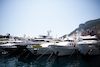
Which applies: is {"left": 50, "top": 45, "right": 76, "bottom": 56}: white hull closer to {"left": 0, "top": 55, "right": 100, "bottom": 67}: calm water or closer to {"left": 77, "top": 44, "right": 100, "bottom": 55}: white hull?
{"left": 0, "top": 55, "right": 100, "bottom": 67}: calm water

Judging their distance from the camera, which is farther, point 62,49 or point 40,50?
point 40,50

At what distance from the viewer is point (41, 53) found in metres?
20.6

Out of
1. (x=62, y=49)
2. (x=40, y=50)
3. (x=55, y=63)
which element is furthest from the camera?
(x=40, y=50)

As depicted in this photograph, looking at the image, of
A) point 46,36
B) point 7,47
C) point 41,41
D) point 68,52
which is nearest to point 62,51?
point 68,52

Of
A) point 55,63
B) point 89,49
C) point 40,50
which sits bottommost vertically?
point 55,63

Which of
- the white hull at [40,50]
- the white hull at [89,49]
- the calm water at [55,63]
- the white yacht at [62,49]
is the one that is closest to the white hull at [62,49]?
the white yacht at [62,49]

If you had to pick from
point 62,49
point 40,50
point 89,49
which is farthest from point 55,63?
point 89,49

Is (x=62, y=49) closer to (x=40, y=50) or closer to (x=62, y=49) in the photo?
(x=62, y=49)

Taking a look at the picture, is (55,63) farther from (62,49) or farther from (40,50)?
(40,50)

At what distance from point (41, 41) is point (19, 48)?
8.63m

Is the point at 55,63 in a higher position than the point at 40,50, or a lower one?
lower

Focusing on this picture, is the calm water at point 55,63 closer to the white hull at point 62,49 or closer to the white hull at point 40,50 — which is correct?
the white hull at point 62,49

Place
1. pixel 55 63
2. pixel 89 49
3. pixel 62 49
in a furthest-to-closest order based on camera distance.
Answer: pixel 62 49 < pixel 89 49 < pixel 55 63

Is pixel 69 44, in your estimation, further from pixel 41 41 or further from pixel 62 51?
pixel 41 41
